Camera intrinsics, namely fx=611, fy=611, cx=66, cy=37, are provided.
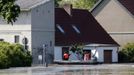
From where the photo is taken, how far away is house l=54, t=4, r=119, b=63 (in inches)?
3029

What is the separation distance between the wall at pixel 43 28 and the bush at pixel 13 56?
3.98 metres

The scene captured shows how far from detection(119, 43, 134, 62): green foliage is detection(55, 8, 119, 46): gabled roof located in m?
1.54

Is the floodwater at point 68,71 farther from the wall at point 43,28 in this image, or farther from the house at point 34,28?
the wall at point 43,28

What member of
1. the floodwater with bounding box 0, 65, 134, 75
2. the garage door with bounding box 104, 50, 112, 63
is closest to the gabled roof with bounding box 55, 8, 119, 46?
the garage door with bounding box 104, 50, 112, 63

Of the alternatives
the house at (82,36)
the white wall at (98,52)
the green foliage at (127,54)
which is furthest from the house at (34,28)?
the green foliage at (127,54)

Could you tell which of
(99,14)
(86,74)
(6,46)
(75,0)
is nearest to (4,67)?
(6,46)

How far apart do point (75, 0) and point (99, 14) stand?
27.1 meters

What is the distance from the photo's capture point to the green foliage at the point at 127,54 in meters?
82.0

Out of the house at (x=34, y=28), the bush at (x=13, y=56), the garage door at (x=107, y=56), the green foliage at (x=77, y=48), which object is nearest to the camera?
the bush at (x=13, y=56)

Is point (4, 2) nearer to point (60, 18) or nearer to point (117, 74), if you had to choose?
point (117, 74)

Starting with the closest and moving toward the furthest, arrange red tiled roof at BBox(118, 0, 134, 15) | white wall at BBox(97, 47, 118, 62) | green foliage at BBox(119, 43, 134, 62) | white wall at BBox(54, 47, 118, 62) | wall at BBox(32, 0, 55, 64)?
wall at BBox(32, 0, 55, 64) < white wall at BBox(54, 47, 118, 62) < white wall at BBox(97, 47, 118, 62) < green foliage at BBox(119, 43, 134, 62) < red tiled roof at BBox(118, 0, 134, 15)

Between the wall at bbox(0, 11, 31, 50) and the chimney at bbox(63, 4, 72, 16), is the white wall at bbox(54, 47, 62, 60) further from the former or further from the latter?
the chimney at bbox(63, 4, 72, 16)

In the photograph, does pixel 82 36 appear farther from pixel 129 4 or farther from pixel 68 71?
pixel 68 71

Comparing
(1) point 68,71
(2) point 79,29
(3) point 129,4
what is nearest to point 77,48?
(2) point 79,29
